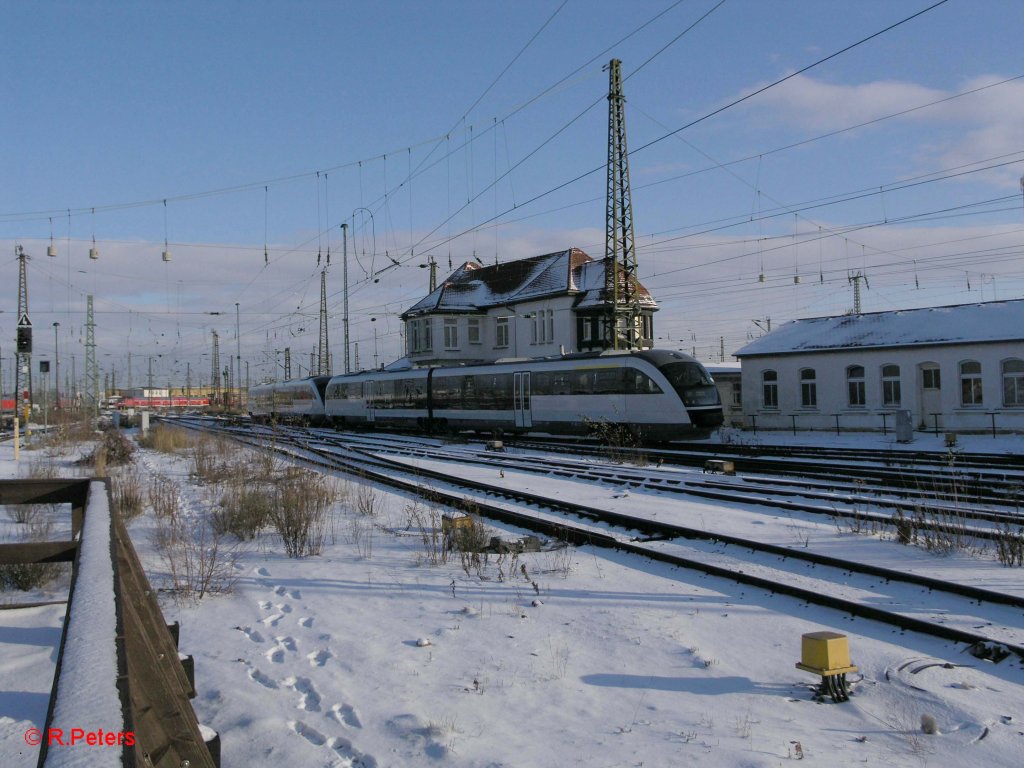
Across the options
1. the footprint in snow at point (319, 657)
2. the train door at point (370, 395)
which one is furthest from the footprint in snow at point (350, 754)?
the train door at point (370, 395)

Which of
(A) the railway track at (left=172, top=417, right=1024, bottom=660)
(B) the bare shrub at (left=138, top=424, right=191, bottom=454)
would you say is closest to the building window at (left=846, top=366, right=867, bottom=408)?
(A) the railway track at (left=172, top=417, right=1024, bottom=660)

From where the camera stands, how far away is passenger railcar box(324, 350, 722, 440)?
78.8 feet

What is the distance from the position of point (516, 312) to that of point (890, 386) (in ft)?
75.2

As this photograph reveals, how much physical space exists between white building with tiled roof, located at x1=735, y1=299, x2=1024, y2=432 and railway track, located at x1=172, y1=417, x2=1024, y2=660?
20.9 m

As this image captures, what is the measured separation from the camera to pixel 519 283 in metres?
49.2

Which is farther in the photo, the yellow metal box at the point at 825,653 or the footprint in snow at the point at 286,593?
the footprint in snow at the point at 286,593

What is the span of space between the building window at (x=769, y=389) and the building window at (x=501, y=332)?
62.0 feet

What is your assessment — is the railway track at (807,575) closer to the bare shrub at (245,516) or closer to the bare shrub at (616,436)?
the bare shrub at (245,516)

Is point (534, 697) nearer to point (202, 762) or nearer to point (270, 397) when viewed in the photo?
point (202, 762)

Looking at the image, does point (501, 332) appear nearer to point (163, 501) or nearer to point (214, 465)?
point (214, 465)

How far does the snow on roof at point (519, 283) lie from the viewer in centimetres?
4416

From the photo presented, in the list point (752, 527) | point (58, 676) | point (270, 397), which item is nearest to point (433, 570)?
point (752, 527)

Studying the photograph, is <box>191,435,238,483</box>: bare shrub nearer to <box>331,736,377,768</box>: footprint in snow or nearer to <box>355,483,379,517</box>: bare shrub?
<box>355,483,379,517</box>: bare shrub

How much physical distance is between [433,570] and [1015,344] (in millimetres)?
25142
